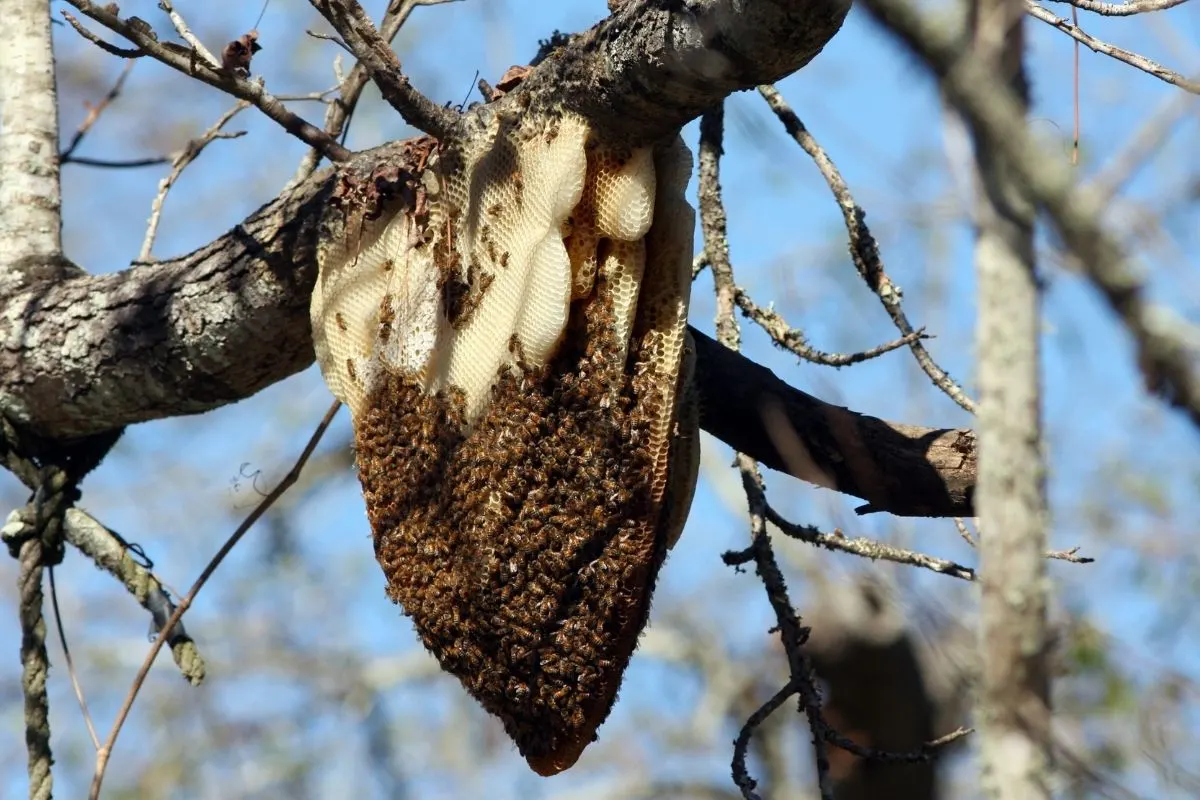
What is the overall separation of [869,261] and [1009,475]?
165 cm

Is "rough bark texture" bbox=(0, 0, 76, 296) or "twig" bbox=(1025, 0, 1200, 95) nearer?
"twig" bbox=(1025, 0, 1200, 95)

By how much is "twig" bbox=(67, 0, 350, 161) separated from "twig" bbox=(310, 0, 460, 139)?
0.26 metres

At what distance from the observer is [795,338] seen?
101 inches

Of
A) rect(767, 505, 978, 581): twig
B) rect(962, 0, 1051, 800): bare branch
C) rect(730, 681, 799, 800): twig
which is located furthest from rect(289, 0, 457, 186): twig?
rect(962, 0, 1051, 800): bare branch

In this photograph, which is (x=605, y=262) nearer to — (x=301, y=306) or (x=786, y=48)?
(x=786, y=48)

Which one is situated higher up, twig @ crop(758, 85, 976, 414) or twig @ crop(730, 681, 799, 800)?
twig @ crop(758, 85, 976, 414)

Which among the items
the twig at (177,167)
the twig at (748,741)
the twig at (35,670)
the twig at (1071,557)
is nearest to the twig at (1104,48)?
the twig at (1071,557)

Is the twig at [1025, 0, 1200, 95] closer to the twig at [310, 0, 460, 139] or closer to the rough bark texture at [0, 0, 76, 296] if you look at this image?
the twig at [310, 0, 460, 139]

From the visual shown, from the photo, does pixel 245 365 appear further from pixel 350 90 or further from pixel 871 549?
pixel 871 549

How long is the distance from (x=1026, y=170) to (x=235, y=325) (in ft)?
5.57

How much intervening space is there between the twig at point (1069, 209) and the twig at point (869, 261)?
1.41 metres

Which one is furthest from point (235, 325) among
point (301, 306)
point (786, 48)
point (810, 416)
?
point (786, 48)

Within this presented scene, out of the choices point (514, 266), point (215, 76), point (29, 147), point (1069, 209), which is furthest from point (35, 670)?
point (1069, 209)

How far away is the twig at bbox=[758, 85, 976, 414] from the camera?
2.39m
